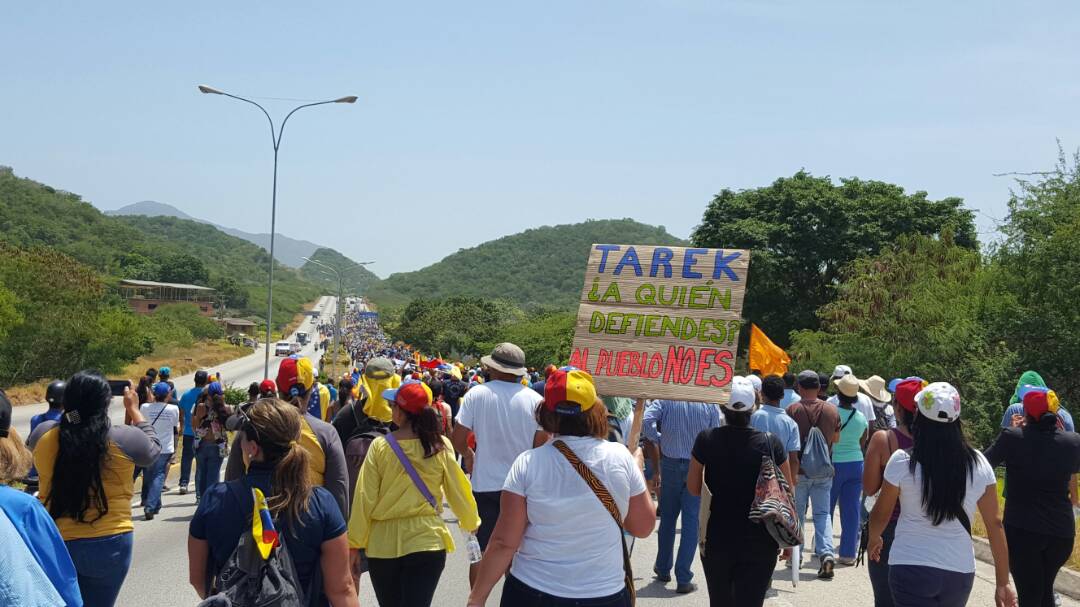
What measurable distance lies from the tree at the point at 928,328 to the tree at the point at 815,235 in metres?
8.87

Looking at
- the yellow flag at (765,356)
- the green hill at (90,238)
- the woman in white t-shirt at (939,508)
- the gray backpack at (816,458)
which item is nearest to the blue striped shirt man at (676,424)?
the gray backpack at (816,458)

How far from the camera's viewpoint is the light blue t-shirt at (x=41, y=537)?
3145 mm

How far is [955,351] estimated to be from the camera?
23031 mm

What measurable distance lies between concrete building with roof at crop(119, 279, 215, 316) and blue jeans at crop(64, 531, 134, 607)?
130 metres


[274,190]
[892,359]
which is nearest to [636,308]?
[892,359]

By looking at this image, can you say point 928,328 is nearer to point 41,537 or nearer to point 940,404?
point 940,404

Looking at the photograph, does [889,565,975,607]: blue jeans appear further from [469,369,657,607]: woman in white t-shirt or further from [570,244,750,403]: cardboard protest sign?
[570,244,750,403]: cardboard protest sign

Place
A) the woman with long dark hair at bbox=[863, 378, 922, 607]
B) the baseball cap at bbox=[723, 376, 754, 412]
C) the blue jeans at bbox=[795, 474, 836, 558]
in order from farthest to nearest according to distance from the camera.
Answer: the blue jeans at bbox=[795, 474, 836, 558] < the baseball cap at bbox=[723, 376, 754, 412] < the woman with long dark hair at bbox=[863, 378, 922, 607]

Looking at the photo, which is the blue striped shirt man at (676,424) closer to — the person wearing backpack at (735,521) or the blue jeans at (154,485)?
the person wearing backpack at (735,521)

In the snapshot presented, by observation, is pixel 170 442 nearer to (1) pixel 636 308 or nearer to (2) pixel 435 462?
(1) pixel 636 308

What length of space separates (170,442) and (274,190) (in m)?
26.1

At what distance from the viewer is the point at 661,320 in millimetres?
7762

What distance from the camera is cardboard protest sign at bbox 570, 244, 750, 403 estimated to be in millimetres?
7457

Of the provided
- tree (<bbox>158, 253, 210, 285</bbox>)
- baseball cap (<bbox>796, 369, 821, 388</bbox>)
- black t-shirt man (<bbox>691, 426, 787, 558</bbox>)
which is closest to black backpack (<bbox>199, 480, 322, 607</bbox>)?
black t-shirt man (<bbox>691, 426, 787, 558</bbox>)
